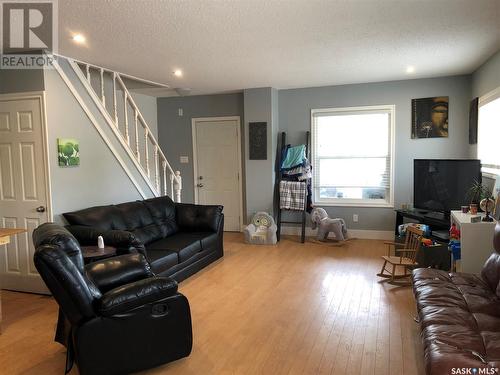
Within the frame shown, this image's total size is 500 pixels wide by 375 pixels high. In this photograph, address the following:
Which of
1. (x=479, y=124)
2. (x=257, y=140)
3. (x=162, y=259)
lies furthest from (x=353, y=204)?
(x=162, y=259)

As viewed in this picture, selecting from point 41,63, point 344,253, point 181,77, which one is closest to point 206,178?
point 181,77

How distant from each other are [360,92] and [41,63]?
4323 millimetres

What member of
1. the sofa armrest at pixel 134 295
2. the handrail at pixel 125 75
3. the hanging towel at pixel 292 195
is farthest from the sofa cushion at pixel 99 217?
the hanging towel at pixel 292 195

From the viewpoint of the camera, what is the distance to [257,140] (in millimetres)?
6078

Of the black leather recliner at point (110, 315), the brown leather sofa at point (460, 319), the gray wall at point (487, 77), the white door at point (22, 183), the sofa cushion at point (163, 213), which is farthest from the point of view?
the sofa cushion at point (163, 213)

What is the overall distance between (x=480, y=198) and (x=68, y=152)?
4.44 meters

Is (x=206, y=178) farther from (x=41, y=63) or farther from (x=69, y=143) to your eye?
(x=41, y=63)

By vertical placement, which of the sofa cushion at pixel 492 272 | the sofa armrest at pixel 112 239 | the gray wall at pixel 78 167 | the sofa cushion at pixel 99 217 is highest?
the gray wall at pixel 78 167

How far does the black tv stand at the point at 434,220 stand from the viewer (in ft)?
14.3

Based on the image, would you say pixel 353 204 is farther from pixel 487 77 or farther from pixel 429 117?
pixel 487 77

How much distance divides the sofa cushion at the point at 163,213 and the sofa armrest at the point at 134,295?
2291mm

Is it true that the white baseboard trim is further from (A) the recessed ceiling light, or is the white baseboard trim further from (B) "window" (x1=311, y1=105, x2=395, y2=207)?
(A) the recessed ceiling light

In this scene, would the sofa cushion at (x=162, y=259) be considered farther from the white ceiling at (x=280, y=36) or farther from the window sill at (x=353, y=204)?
the window sill at (x=353, y=204)

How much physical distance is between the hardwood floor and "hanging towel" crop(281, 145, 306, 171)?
175 centimetres
